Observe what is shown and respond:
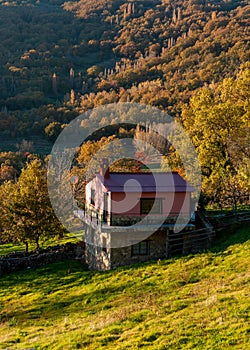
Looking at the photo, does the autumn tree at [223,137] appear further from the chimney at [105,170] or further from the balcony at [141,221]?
the chimney at [105,170]

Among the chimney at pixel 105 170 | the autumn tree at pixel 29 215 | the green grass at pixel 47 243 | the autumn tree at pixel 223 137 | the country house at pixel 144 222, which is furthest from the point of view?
the green grass at pixel 47 243

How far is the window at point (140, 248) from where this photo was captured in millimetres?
30109

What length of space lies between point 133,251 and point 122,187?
452 centimetres

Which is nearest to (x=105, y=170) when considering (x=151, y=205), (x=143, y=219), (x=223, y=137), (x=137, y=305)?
(x=151, y=205)

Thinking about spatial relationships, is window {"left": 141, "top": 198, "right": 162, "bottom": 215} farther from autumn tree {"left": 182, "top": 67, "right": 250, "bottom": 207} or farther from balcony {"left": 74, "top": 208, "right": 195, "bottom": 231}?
autumn tree {"left": 182, "top": 67, "right": 250, "bottom": 207}

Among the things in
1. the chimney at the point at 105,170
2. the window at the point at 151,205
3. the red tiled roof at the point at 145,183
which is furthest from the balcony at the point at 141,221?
the chimney at the point at 105,170

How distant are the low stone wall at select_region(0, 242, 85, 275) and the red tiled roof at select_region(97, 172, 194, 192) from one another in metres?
7.81

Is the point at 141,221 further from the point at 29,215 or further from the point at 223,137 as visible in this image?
the point at 29,215

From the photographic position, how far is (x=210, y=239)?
30.5 meters

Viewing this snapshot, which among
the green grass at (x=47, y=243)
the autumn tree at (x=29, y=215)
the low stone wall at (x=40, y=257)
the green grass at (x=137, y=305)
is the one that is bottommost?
the green grass at (x=47, y=243)

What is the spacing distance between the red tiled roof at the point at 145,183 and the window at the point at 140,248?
3814 millimetres

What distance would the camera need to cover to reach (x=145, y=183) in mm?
30547

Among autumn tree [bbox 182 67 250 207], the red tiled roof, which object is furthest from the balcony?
autumn tree [bbox 182 67 250 207]

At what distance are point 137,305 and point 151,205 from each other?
1003 centimetres
